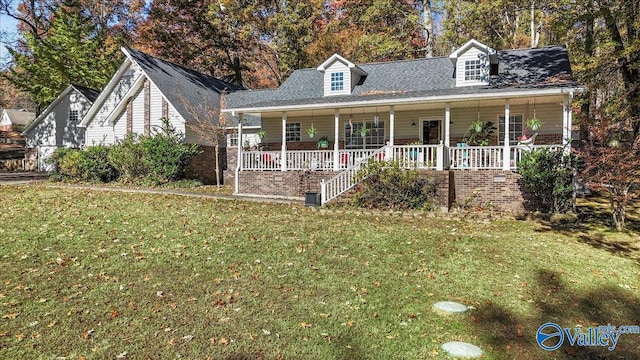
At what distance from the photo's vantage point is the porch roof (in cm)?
1264

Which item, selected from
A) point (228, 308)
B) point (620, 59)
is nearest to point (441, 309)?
point (228, 308)

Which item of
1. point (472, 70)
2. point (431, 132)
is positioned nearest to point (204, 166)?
point (431, 132)

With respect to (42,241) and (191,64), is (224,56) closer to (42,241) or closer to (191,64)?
(191,64)

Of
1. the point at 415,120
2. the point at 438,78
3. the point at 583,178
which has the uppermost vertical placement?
the point at 438,78

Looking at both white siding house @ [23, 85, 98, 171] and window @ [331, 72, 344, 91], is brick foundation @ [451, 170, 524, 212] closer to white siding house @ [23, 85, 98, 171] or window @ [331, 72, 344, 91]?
window @ [331, 72, 344, 91]

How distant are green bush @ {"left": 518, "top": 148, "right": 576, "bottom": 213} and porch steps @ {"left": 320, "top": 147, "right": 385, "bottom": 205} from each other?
4415 mm

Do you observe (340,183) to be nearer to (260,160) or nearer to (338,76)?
(260,160)

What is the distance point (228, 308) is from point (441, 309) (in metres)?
2.69

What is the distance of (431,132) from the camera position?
1633cm

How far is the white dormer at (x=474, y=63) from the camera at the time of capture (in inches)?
589

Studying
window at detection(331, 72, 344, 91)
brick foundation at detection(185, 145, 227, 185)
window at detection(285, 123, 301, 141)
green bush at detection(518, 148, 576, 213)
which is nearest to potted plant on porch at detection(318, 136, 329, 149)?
window at detection(285, 123, 301, 141)

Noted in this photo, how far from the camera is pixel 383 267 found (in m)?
6.59

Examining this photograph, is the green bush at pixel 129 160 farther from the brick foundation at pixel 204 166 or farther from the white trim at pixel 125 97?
the white trim at pixel 125 97

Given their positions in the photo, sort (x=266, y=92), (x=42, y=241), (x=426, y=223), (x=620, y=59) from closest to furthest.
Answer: (x=42, y=241) → (x=426, y=223) → (x=620, y=59) → (x=266, y=92)
